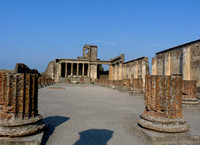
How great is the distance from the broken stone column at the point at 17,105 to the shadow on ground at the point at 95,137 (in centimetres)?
93

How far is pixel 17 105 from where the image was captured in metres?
3.30

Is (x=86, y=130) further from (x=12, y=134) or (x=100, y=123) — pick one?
(x=12, y=134)

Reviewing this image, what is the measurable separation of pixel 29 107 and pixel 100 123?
1.84 meters

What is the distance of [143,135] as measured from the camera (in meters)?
3.39

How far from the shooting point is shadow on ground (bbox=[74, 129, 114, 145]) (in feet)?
10.0

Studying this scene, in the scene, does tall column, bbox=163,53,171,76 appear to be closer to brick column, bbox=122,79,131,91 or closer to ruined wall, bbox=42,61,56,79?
brick column, bbox=122,79,131,91

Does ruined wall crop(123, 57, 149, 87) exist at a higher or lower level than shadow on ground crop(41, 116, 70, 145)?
higher

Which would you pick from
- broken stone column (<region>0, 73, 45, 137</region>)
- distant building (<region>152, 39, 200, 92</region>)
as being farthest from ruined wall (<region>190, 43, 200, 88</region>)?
broken stone column (<region>0, 73, 45, 137</region>)

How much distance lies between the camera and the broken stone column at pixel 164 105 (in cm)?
347

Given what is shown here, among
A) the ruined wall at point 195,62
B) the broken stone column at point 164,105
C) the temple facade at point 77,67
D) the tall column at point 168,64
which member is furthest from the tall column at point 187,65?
the temple facade at point 77,67

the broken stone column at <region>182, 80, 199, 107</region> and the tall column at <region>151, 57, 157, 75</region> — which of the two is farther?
the tall column at <region>151, 57, 157, 75</region>

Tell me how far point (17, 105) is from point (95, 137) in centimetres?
177

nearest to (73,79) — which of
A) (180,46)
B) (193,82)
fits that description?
(180,46)

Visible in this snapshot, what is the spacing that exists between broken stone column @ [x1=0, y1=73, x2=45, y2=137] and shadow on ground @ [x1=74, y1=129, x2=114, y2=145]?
925 millimetres
